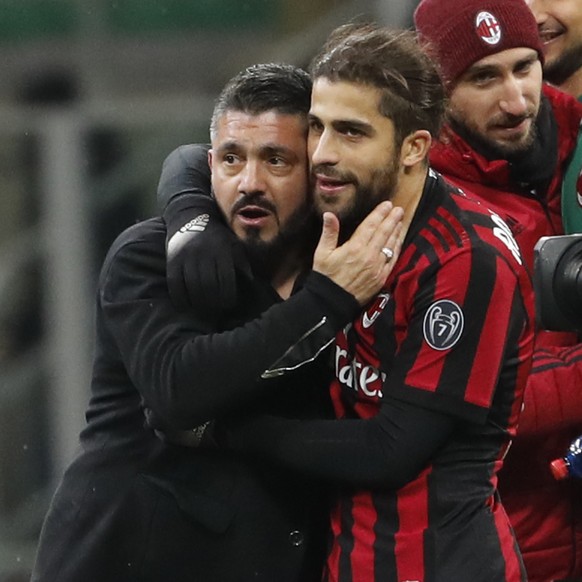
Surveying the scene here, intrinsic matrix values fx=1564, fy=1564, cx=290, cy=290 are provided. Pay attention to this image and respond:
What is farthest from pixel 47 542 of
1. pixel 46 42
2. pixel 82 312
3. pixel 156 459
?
pixel 46 42

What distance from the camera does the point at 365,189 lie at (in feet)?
7.35

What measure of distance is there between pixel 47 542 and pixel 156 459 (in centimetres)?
25

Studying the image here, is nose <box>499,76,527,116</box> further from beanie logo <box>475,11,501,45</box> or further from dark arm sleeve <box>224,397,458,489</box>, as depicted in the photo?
dark arm sleeve <box>224,397,458,489</box>

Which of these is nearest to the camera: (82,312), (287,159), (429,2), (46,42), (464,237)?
(464,237)

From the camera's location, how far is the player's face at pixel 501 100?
8.54 feet

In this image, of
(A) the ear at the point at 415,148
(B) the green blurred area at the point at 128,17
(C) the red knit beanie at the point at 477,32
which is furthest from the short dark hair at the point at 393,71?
(B) the green blurred area at the point at 128,17

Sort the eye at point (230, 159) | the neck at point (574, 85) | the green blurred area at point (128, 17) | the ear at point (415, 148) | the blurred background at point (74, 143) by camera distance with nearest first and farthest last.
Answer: the ear at point (415, 148)
the eye at point (230, 159)
the neck at point (574, 85)
the blurred background at point (74, 143)
the green blurred area at point (128, 17)

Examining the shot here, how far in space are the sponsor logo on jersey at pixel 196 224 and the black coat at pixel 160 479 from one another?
2.2 inches

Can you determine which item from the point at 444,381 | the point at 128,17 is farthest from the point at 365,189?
the point at 128,17

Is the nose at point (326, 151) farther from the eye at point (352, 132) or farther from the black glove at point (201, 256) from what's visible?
the black glove at point (201, 256)

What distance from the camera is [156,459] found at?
237 centimetres

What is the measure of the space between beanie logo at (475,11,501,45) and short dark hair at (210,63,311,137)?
1.24 ft

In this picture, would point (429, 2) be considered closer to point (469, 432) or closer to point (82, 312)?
point (469, 432)

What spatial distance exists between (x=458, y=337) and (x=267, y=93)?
1.62 feet
